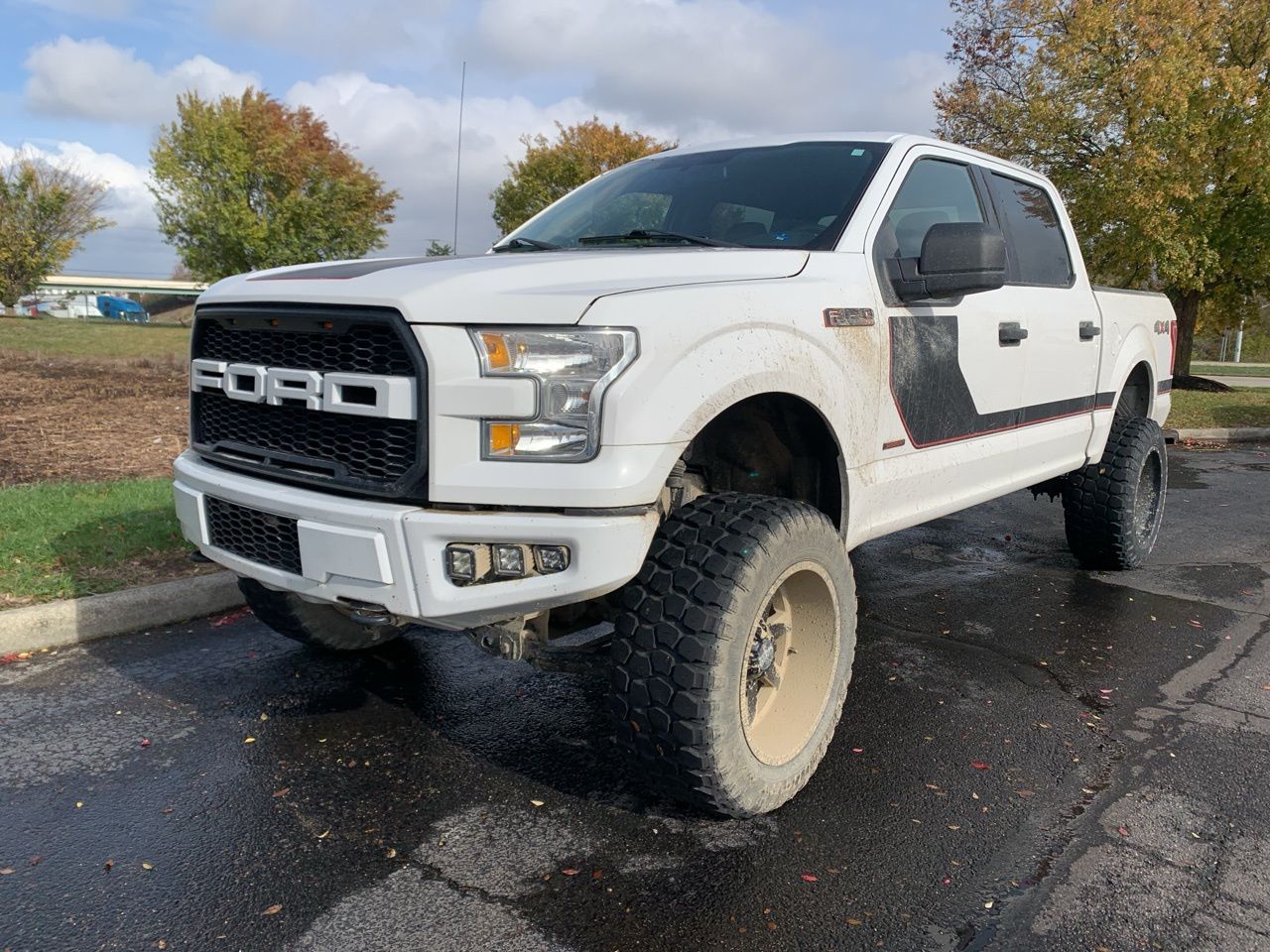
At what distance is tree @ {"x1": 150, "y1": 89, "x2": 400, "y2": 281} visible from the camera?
30.7 m

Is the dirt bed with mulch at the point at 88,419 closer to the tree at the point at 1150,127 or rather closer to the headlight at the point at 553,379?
the headlight at the point at 553,379

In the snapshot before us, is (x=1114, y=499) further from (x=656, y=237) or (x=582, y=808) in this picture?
(x=582, y=808)

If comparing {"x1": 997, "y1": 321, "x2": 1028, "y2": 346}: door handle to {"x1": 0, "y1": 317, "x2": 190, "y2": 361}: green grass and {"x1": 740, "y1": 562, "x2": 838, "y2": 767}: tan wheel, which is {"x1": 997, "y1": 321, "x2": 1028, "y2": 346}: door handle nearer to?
{"x1": 740, "y1": 562, "x2": 838, "y2": 767}: tan wheel

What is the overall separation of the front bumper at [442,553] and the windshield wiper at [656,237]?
118cm

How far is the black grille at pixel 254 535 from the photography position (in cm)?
269

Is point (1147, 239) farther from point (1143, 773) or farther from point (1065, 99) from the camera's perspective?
point (1143, 773)

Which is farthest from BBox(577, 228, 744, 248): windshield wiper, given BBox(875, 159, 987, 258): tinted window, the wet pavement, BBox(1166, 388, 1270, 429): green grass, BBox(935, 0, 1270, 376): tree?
BBox(935, 0, 1270, 376): tree

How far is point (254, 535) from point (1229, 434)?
45.0 ft

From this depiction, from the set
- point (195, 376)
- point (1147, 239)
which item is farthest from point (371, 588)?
point (1147, 239)

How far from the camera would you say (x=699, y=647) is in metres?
2.50

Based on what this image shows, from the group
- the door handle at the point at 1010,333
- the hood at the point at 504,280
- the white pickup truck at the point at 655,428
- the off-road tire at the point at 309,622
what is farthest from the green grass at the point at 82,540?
the door handle at the point at 1010,333

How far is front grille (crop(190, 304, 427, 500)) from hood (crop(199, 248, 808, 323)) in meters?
0.05

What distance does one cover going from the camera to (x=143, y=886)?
8.26ft

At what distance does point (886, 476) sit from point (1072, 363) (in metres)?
1.83
